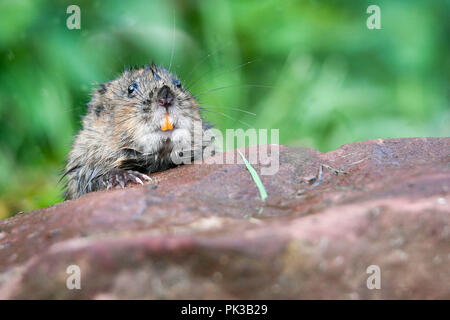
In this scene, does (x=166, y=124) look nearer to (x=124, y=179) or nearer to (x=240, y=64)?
(x=124, y=179)

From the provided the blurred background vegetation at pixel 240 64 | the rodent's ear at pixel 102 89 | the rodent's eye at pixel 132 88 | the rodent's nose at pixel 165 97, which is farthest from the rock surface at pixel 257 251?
the blurred background vegetation at pixel 240 64

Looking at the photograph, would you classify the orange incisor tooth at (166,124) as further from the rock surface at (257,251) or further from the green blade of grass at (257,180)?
the rock surface at (257,251)

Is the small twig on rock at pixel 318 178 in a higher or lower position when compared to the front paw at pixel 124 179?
lower

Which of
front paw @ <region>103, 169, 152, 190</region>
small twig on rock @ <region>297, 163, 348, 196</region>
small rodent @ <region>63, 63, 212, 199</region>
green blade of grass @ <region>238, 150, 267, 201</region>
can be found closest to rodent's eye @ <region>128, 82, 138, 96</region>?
small rodent @ <region>63, 63, 212, 199</region>

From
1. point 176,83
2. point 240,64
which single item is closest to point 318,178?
point 176,83

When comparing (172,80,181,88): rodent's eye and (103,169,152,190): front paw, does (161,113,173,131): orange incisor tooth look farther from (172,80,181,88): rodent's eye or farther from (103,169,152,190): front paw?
(172,80,181,88): rodent's eye

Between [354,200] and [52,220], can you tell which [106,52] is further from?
[354,200]
